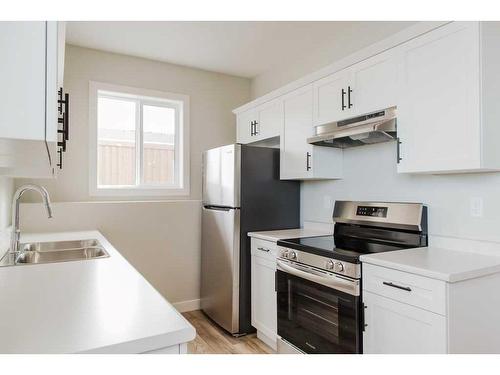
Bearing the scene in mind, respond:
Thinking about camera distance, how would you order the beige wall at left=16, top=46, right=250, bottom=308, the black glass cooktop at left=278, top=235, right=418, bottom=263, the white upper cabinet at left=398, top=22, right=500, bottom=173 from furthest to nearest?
the beige wall at left=16, top=46, right=250, bottom=308 → the black glass cooktop at left=278, top=235, right=418, bottom=263 → the white upper cabinet at left=398, top=22, right=500, bottom=173

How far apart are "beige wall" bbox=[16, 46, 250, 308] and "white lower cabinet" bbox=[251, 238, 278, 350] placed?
101 centimetres

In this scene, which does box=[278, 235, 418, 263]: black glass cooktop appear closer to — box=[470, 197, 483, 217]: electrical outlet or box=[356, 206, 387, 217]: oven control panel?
box=[356, 206, 387, 217]: oven control panel

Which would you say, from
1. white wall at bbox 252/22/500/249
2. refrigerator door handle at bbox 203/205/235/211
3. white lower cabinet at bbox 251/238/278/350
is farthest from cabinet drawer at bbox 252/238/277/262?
white wall at bbox 252/22/500/249

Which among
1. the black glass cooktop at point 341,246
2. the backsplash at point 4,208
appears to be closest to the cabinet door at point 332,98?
the black glass cooktop at point 341,246

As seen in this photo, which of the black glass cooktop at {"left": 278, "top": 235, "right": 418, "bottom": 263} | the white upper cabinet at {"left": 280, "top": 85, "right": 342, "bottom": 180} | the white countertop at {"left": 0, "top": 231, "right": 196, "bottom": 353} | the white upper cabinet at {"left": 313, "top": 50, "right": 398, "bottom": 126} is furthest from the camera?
the white upper cabinet at {"left": 280, "top": 85, "right": 342, "bottom": 180}

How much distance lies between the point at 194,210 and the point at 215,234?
0.53 meters

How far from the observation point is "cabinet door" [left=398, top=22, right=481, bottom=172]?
171 centimetres

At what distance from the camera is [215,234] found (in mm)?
3297

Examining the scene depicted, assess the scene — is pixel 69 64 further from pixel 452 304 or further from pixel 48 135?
pixel 452 304

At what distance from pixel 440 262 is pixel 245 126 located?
245 cm

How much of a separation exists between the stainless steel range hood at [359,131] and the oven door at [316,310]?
962 mm

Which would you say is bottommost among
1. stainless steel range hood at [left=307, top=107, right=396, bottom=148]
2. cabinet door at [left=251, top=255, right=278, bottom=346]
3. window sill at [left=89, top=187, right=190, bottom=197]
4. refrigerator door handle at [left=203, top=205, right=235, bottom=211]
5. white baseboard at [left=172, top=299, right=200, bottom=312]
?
white baseboard at [left=172, top=299, right=200, bottom=312]
